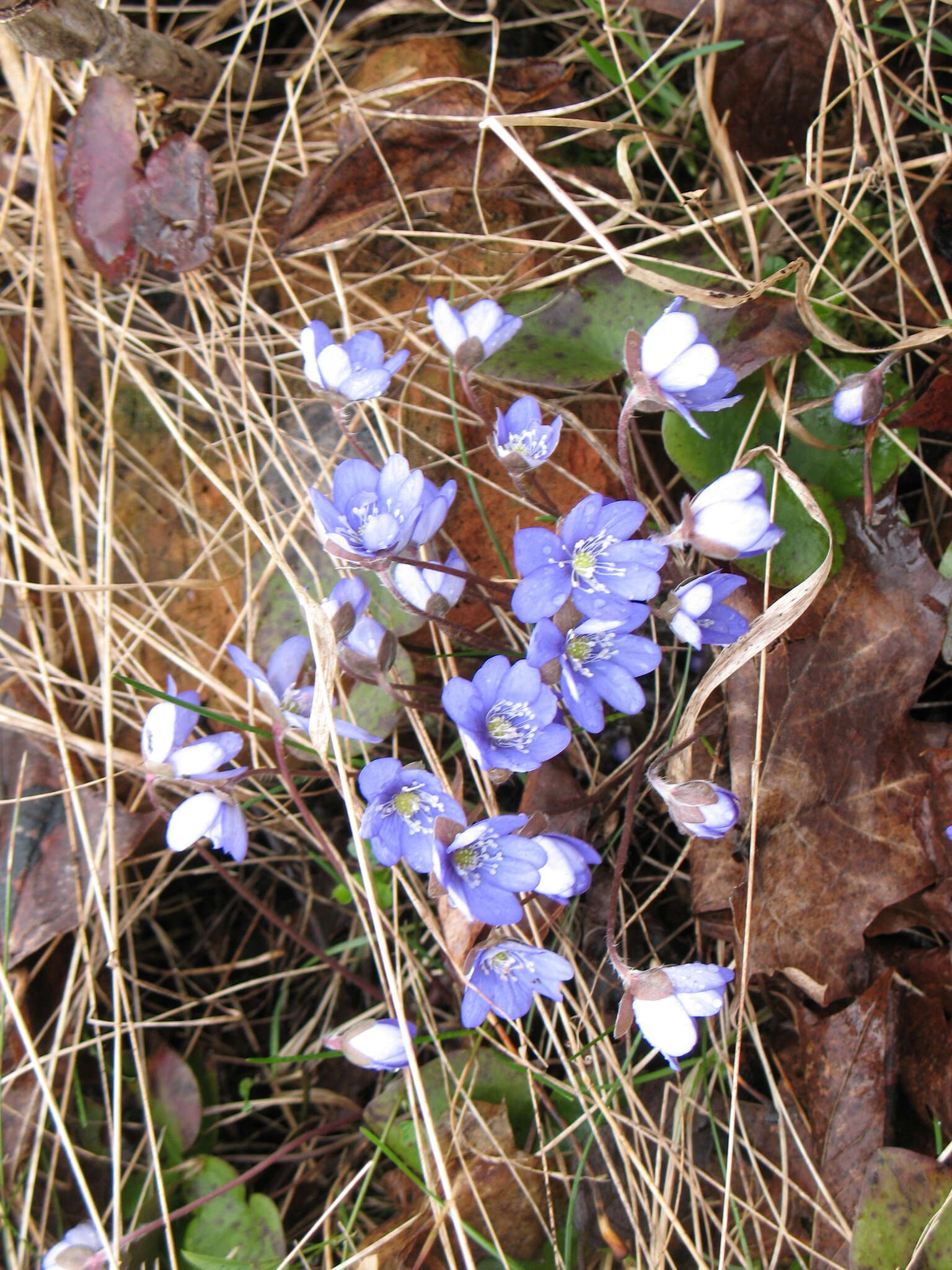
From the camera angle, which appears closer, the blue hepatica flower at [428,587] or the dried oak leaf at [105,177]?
the blue hepatica flower at [428,587]

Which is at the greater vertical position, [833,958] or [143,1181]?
[833,958]

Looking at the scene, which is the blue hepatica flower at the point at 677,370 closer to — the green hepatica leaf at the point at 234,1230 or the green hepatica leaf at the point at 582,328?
the green hepatica leaf at the point at 582,328

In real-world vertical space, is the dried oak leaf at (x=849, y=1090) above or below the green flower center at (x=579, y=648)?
below

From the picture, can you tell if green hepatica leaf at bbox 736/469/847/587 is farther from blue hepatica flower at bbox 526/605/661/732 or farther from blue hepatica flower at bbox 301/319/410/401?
blue hepatica flower at bbox 301/319/410/401

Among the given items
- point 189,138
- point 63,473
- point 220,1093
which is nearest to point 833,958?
point 220,1093

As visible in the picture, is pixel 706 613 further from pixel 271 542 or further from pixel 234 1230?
pixel 234 1230

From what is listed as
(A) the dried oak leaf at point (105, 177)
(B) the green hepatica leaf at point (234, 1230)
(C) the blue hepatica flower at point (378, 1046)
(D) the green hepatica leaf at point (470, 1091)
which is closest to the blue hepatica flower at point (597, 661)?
(C) the blue hepatica flower at point (378, 1046)

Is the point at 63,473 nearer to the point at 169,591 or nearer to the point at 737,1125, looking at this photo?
the point at 169,591
